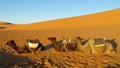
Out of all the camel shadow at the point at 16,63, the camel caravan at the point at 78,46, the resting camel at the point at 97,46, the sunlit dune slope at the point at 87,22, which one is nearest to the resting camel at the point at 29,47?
the camel caravan at the point at 78,46

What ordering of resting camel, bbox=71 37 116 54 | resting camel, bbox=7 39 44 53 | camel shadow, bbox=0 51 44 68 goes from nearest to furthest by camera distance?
1. camel shadow, bbox=0 51 44 68
2. resting camel, bbox=71 37 116 54
3. resting camel, bbox=7 39 44 53

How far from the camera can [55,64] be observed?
10.4m

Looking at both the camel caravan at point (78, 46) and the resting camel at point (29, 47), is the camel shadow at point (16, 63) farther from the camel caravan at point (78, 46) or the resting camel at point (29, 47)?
the camel caravan at point (78, 46)

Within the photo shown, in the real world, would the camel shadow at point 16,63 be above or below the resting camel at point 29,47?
below

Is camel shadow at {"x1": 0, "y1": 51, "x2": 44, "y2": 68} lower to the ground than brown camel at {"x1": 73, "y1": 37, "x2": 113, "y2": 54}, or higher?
lower

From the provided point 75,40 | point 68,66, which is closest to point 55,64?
point 68,66

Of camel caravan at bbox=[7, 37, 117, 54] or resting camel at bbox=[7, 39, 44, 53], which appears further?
resting camel at bbox=[7, 39, 44, 53]

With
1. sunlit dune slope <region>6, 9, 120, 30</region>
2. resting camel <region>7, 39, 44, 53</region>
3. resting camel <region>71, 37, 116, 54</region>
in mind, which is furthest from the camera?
sunlit dune slope <region>6, 9, 120, 30</region>

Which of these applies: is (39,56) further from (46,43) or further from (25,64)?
(46,43)

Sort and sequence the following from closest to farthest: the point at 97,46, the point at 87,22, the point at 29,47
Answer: the point at 97,46 → the point at 29,47 → the point at 87,22

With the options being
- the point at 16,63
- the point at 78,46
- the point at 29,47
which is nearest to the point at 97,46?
the point at 78,46

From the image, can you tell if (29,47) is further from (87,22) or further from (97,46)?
(87,22)

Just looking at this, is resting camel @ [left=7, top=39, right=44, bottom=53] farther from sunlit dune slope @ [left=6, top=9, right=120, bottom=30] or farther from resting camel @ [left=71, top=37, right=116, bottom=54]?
sunlit dune slope @ [left=6, top=9, right=120, bottom=30]

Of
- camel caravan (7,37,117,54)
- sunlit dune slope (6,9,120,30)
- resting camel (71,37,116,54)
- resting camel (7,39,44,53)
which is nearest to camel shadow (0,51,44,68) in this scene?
resting camel (7,39,44,53)
